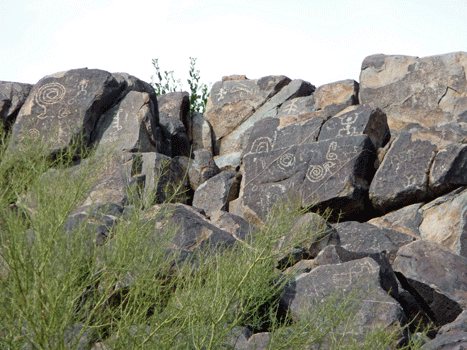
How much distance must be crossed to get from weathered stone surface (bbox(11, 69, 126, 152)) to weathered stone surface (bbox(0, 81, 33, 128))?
0.46 meters

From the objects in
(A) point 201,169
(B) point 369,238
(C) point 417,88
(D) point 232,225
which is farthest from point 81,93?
(C) point 417,88

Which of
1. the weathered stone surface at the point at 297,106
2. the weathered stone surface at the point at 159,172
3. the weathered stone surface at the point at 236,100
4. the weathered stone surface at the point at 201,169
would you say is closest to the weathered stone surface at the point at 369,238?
the weathered stone surface at the point at 159,172

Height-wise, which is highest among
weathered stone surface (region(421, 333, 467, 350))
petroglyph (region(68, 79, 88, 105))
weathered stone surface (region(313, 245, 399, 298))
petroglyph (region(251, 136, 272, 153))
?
petroglyph (region(68, 79, 88, 105))

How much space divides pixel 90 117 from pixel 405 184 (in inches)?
Answer: 194

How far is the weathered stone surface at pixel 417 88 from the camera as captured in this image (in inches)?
372

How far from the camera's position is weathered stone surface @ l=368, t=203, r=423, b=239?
25.2 ft

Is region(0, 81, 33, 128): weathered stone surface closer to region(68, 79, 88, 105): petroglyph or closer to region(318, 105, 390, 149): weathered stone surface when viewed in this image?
region(68, 79, 88, 105): petroglyph

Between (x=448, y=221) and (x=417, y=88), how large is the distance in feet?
10.2

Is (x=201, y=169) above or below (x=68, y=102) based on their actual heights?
below

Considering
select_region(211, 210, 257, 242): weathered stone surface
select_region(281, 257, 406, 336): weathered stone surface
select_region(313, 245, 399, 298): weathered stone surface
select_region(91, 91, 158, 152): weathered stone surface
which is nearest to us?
select_region(281, 257, 406, 336): weathered stone surface

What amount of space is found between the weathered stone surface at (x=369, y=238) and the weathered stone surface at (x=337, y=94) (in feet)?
10.6

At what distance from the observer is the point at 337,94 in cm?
1043

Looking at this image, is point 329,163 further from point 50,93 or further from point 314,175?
point 50,93

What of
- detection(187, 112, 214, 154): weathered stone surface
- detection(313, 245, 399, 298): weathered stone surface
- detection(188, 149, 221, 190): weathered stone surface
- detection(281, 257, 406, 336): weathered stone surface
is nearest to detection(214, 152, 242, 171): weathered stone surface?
detection(188, 149, 221, 190): weathered stone surface
